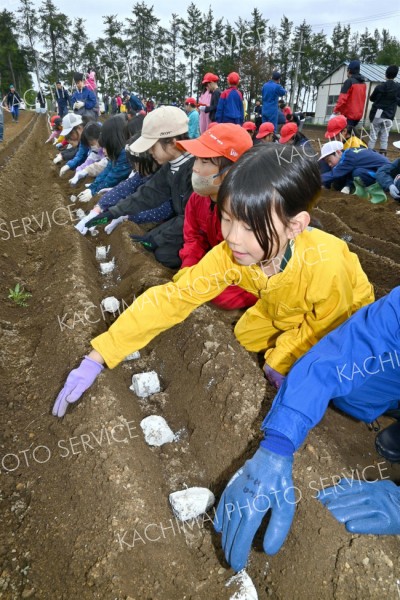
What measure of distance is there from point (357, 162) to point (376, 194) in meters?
0.62

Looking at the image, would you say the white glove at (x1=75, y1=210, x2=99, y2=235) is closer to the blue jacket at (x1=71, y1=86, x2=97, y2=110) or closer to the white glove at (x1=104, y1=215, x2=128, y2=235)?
the white glove at (x1=104, y1=215, x2=128, y2=235)

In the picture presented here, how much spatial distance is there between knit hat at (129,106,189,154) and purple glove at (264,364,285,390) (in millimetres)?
2234

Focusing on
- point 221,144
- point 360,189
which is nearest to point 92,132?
point 360,189

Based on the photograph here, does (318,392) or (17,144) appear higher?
(318,392)

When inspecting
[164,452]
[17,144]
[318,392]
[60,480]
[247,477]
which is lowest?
[17,144]

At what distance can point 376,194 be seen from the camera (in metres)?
6.26

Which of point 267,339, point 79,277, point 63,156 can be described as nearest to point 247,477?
point 267,339

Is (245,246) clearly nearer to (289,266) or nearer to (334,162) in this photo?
(289,266)

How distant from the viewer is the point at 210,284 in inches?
79.1

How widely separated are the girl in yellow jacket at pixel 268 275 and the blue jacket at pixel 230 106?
6727 millimetres

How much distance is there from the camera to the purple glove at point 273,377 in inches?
92.7

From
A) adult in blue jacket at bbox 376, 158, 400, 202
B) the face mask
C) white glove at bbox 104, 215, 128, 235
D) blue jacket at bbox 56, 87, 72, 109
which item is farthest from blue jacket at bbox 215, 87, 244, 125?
blue jacket at bbox 56, 87, 72, 109

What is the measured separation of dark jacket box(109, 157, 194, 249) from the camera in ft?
12.7

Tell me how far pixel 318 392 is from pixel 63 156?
991 cm
